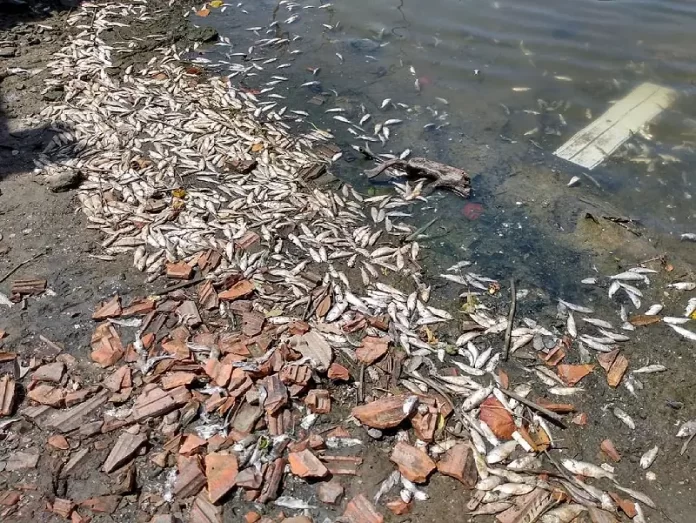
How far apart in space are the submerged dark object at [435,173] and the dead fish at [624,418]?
3335 mm

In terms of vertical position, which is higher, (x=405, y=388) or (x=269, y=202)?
(x=269, y=202)

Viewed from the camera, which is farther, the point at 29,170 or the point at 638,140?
the point at 638,140

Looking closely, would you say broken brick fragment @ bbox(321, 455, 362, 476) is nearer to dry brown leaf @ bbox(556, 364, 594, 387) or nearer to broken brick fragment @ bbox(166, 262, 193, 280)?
dry brown leaf @ bbox(556, 364, 594, 387)

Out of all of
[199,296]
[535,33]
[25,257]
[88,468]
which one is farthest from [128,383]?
[535,33]

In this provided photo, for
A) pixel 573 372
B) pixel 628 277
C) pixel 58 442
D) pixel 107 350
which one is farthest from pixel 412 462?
pixel 628 277

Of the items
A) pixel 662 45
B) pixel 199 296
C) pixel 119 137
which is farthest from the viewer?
pixel 662 45

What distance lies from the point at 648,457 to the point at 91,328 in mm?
5251

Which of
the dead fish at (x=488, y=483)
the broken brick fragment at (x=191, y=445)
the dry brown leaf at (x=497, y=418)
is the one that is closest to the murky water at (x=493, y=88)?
the dry brown leaf at (x=497, y=418)

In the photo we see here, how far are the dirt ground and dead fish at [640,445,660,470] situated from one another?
0.14ft

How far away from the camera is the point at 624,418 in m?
5.10

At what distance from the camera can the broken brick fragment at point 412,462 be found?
451 centimetres

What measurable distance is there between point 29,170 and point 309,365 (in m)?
5.16

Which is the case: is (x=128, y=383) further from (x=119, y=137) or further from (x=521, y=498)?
(x=119, y=137)

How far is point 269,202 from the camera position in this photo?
7.39 meters
